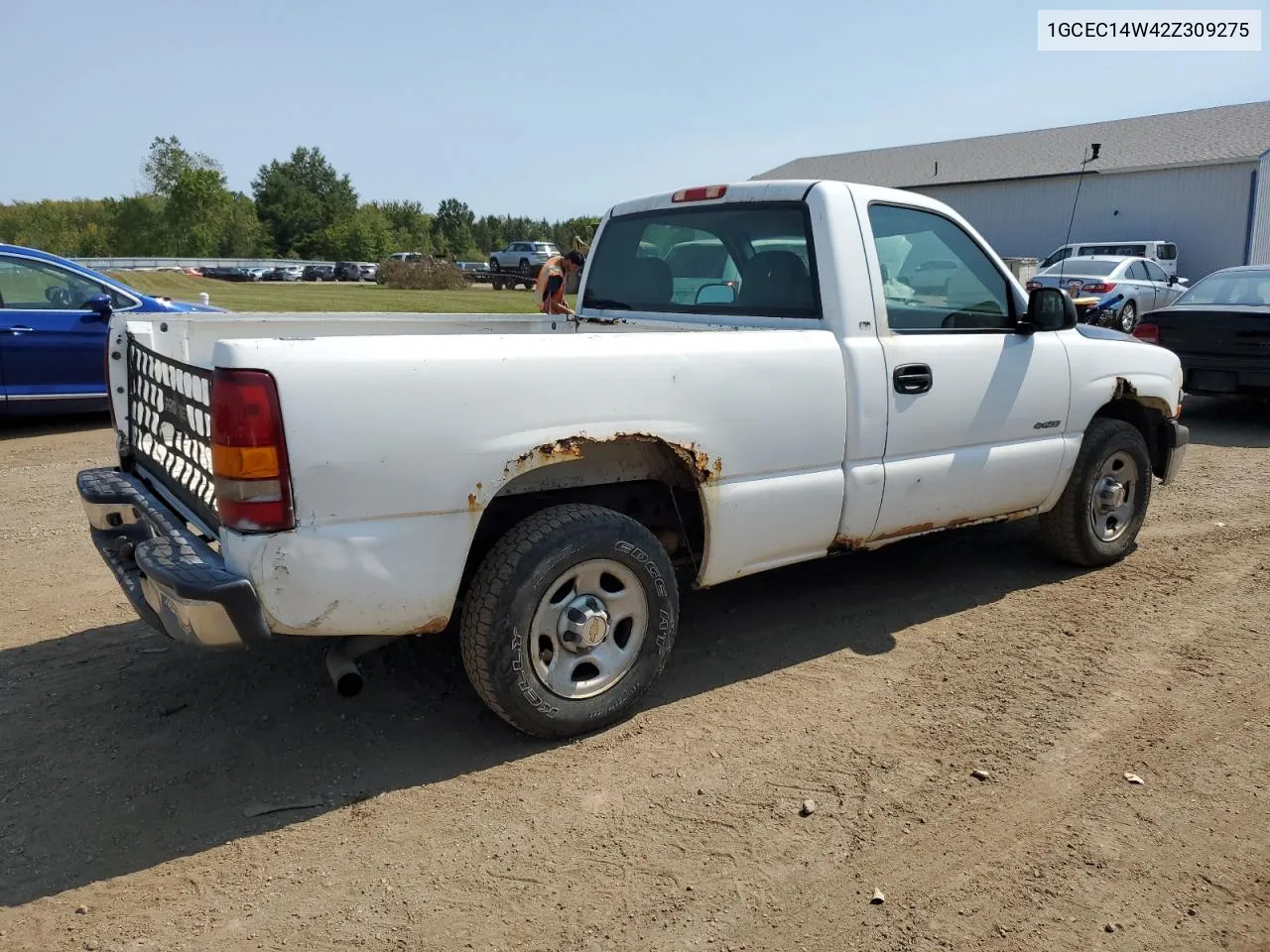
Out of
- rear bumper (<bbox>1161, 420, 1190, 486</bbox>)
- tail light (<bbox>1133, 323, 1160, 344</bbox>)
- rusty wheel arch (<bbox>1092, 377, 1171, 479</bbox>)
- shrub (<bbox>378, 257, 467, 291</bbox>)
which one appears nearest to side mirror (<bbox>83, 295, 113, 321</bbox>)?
rusty wheel arch (<bbox>1092, 377, 1171, 479</bbox>)

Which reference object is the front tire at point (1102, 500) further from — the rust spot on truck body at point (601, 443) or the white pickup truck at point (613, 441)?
the rust spot on truck body at point (601, 443)

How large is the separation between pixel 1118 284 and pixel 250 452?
62.1ft

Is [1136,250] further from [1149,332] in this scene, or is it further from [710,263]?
[710,263]

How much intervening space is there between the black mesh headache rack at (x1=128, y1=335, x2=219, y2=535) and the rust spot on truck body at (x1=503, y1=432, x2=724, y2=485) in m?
0.94

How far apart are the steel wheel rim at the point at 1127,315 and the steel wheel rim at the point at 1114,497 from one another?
13907mm

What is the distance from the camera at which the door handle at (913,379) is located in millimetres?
4066

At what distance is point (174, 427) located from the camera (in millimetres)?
3598

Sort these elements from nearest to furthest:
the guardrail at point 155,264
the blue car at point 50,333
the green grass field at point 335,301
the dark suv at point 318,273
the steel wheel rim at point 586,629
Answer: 1. the steel wheel rim at point 586,629
2. the blue car at point 50,333
3. the green grass field at point 335,301
4. the guardrail at point 155,264
5. the dark suv at point 318,273

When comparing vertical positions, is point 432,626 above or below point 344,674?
above

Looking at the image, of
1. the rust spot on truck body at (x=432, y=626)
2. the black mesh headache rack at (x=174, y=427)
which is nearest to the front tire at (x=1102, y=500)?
the rust spot on truck body at (x=432, y=626)

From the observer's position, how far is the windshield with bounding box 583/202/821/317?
4.18m

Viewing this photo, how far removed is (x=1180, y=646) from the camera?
4387 millimetres

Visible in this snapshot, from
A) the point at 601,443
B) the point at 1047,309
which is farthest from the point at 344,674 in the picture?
the point at 1047,309

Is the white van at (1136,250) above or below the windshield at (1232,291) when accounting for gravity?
above
